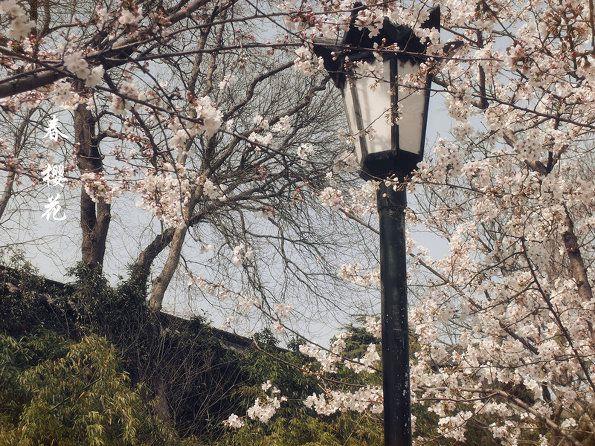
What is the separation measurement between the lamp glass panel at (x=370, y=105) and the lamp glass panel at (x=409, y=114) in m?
0.07

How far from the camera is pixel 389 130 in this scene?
9.42ft

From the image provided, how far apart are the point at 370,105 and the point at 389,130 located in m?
0.21

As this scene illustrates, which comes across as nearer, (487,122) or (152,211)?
(487,122)

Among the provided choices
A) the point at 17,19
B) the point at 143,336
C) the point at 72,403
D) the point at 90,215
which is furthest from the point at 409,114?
the point at 90,215

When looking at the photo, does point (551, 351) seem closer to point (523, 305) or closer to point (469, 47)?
point (523, 305)

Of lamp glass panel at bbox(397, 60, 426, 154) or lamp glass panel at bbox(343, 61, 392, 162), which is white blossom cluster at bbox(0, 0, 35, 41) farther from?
lamp glass panel at bbox(397, 60, 426, 154)

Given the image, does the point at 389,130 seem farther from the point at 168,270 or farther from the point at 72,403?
the point at 168,270

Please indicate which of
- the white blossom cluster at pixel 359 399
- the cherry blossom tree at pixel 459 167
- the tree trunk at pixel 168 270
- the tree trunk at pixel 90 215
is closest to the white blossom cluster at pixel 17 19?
the cherry blossom tree at pixel 459 167

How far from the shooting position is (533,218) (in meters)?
5.13

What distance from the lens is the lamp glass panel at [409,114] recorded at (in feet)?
9.50

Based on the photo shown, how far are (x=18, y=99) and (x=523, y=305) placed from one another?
4703mm

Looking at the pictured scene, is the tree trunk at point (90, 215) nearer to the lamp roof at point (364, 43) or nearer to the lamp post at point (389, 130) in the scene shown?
the lamp roof at point (364, 43)

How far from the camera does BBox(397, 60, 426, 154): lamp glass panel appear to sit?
2.90 metres

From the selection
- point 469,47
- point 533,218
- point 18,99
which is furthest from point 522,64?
point 18,99
